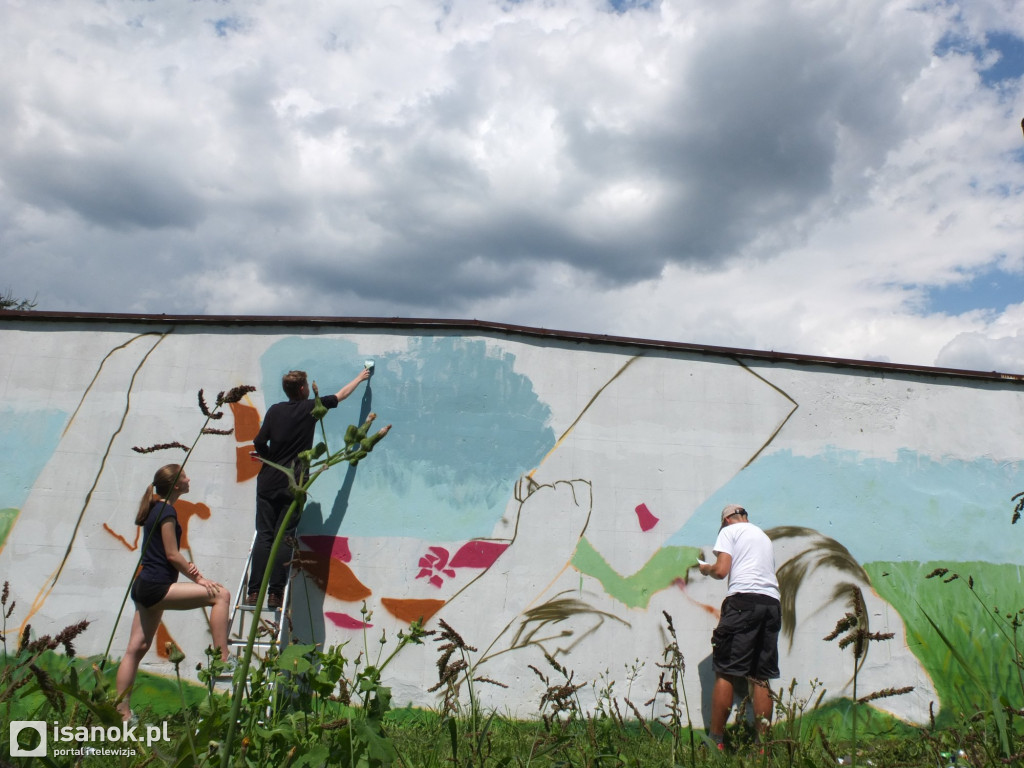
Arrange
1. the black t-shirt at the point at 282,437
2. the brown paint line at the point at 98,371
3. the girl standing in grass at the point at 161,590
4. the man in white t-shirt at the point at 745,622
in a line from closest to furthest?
1. the girl standing in grass at the point at 161,590
2. the man in white t-shirt at the point at 745,622
3. the black t-shirt at the point at 282,437
4. the brown paint line at the point at 98,371

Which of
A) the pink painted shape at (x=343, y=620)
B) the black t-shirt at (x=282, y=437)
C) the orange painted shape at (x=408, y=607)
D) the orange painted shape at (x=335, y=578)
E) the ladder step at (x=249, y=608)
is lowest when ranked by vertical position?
the pink painted shape at (x=343, y=620)

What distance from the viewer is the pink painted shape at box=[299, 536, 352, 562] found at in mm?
3938

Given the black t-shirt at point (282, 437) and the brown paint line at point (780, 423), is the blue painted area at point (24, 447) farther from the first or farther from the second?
the brown paint line at point (780, 423)

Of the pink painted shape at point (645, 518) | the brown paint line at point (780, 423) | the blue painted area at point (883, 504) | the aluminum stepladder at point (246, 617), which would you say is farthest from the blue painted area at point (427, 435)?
the brown paint line at point (780, 423)

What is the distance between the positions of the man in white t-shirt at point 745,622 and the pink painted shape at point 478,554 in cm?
118

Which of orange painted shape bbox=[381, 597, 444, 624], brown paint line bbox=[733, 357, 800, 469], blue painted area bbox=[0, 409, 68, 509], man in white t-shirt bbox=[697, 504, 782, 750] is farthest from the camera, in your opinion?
brown paint line bbox=[733, 357, 800, 469]

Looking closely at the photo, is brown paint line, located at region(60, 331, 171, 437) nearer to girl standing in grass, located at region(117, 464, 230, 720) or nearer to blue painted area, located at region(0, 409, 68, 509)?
blue painted area, located at region(0, 409, 68, 509)

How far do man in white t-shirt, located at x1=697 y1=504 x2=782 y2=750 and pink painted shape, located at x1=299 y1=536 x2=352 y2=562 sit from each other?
200 centimetres

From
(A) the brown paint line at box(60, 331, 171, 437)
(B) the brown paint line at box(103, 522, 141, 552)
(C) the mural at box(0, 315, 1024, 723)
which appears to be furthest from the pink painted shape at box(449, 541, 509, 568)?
(A) the brown paint line at box(60, 331, 171, 437)

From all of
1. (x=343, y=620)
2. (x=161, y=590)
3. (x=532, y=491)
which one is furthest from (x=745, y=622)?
(x=161, y=590)

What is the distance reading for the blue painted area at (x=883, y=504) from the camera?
14.0ft

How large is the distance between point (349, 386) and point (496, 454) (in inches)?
38.7

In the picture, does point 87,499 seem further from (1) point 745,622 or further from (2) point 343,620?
(1) point 745,622

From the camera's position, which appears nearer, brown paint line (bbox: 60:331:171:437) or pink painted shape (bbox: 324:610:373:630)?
pink painted shape (bbox: 324:610:373:630)
